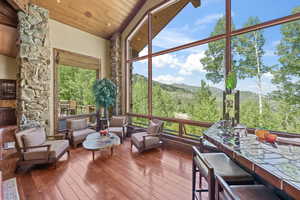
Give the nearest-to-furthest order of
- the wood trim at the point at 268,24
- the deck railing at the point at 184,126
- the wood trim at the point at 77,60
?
1. the wood trim at the point at 268,24
2. the deck railing at the point at 184,126
3. the wood trim at the point at 77,60

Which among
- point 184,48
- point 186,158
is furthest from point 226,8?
point 186,158

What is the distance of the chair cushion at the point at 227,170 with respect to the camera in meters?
1.41

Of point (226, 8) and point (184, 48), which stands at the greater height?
point (226, 8)

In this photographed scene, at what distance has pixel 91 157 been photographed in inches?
140

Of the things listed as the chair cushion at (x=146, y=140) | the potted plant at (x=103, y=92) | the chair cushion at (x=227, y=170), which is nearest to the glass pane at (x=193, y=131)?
the chair cushion at (x=146, y=140)

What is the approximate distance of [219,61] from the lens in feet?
12.0

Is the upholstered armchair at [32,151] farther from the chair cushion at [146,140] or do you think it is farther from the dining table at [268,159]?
the dining table at [268,159]

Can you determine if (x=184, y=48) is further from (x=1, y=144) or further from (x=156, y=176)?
(x=1, y=144)

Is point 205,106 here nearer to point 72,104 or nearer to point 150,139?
point 150,139

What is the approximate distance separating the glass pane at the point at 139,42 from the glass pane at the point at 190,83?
78cm

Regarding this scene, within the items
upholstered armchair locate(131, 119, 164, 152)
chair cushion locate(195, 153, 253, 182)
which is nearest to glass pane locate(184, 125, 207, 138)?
upholstered armchair locate(131, 119, 164, 152)

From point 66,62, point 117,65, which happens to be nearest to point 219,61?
point 117,65

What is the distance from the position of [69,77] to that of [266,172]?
5.79 metres

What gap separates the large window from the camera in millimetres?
2768
